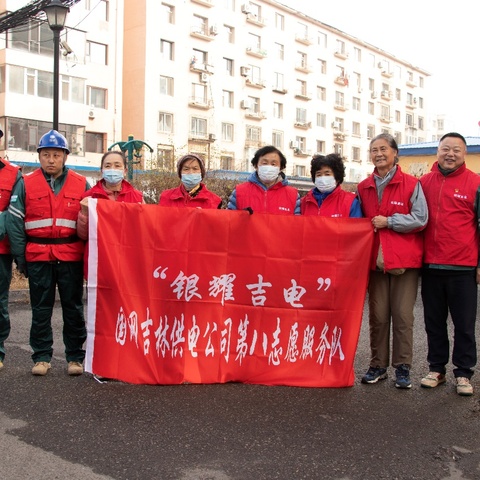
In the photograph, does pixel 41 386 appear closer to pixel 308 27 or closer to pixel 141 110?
pixel 141 110

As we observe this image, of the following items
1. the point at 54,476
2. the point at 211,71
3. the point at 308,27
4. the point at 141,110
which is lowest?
the point at 54,476

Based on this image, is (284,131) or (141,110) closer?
(141,110)

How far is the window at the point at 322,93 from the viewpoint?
58.6 metres

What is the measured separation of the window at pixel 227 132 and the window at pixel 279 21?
1147 centimetres

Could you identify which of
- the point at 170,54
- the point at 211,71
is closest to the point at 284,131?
the point at 211,71

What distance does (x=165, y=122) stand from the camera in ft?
144

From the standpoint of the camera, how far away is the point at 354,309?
499 cm

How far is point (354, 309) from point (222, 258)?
116cm

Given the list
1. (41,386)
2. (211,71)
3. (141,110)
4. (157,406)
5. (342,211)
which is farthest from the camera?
(211,71)

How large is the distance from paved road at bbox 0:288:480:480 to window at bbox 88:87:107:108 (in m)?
36.0

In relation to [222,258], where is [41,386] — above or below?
below

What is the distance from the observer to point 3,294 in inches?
207

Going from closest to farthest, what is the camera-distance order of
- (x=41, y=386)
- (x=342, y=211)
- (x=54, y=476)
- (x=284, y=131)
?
(x=54, y=476)
(x=41, y=386)
(x=342, y=211)
(x=284, y=131)

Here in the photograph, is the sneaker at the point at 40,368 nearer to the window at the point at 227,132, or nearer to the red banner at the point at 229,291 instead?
the red banner at the point at 229,291
